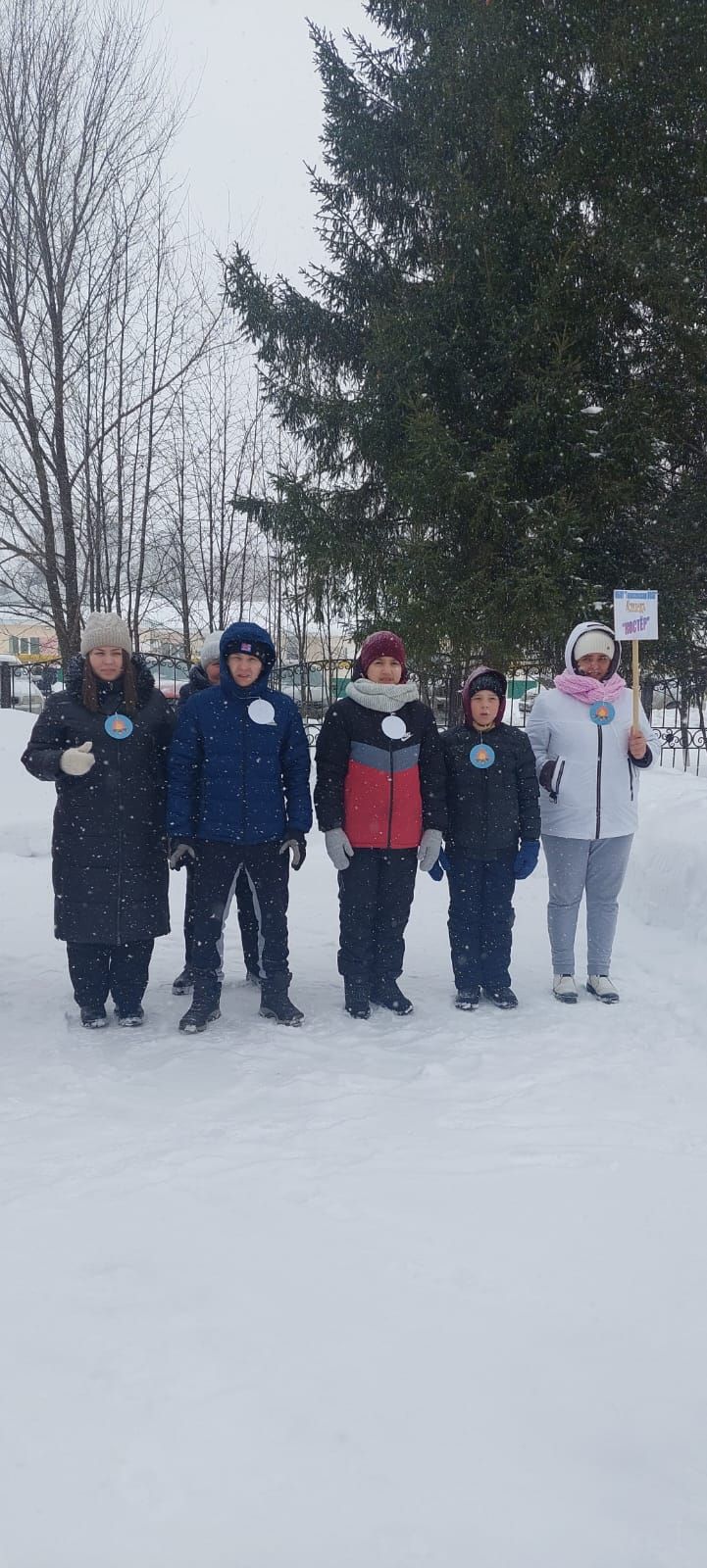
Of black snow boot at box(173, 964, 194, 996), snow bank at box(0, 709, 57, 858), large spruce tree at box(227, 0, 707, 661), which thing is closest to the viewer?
black snow boot at box(173, 964, 194, 996)

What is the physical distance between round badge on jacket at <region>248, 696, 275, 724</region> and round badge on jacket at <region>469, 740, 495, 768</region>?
1.04m

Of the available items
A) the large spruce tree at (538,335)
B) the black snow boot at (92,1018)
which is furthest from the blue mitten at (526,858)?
the large spruce tree at (538,335)

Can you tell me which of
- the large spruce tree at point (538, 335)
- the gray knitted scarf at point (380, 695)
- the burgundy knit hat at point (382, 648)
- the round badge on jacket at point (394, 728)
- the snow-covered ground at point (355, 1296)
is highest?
the large spruce tree at point (538, 335)

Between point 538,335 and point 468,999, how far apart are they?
8423mm

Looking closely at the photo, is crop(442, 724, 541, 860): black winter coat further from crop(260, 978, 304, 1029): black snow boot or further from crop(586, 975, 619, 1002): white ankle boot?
crop(260, 978, 304, 1029): black snow boot

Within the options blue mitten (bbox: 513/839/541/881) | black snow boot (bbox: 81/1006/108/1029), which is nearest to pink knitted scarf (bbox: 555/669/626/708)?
blue mitten (bbox: 513/839/541/881)

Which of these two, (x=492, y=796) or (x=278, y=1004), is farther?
(x=492, y=796)

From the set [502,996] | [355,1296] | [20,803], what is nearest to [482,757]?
[502,996]

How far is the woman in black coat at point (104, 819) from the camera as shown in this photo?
179 inches

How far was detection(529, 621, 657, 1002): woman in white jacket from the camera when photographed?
5.03m

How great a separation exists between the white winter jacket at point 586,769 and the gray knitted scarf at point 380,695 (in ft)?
2.56

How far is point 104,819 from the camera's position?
457cm

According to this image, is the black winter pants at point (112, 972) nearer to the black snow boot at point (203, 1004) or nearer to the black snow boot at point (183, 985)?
the black snow boot at point (203, 1004)

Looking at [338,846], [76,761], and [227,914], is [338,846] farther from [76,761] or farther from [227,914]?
[76,761]
